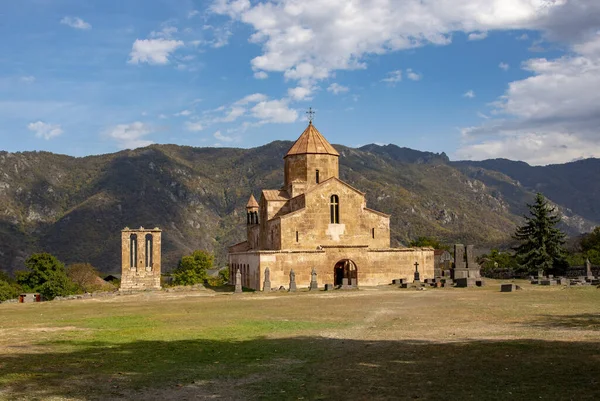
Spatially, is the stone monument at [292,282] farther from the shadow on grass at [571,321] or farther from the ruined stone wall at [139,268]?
the ruined stone wall at [139,268]

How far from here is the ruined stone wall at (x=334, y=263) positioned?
3903 cm

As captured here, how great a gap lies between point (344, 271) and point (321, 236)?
2.80 meters

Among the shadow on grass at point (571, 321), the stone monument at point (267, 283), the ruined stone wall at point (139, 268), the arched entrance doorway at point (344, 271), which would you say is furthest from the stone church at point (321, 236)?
the shadow on grass at point (571, 321)

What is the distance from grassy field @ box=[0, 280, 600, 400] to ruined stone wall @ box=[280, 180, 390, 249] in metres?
22.2

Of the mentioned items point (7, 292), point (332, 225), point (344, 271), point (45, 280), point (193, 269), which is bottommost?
point (7, 292)

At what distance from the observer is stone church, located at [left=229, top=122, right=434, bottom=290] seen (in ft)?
131

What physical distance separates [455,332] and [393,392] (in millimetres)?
6364

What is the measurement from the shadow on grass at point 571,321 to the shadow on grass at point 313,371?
3154mm

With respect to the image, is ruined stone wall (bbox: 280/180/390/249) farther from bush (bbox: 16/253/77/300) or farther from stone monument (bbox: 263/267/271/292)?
bush (bbox: 16/253/77/300)

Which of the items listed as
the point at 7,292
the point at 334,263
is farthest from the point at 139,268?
→ the point at 334,263

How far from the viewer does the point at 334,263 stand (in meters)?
40.8

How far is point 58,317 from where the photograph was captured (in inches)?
877

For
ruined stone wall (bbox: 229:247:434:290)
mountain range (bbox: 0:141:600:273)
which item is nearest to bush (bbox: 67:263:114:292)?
ruined stone wall (bbox: 229:247:434:290)

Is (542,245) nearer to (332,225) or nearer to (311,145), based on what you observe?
(332,225)
